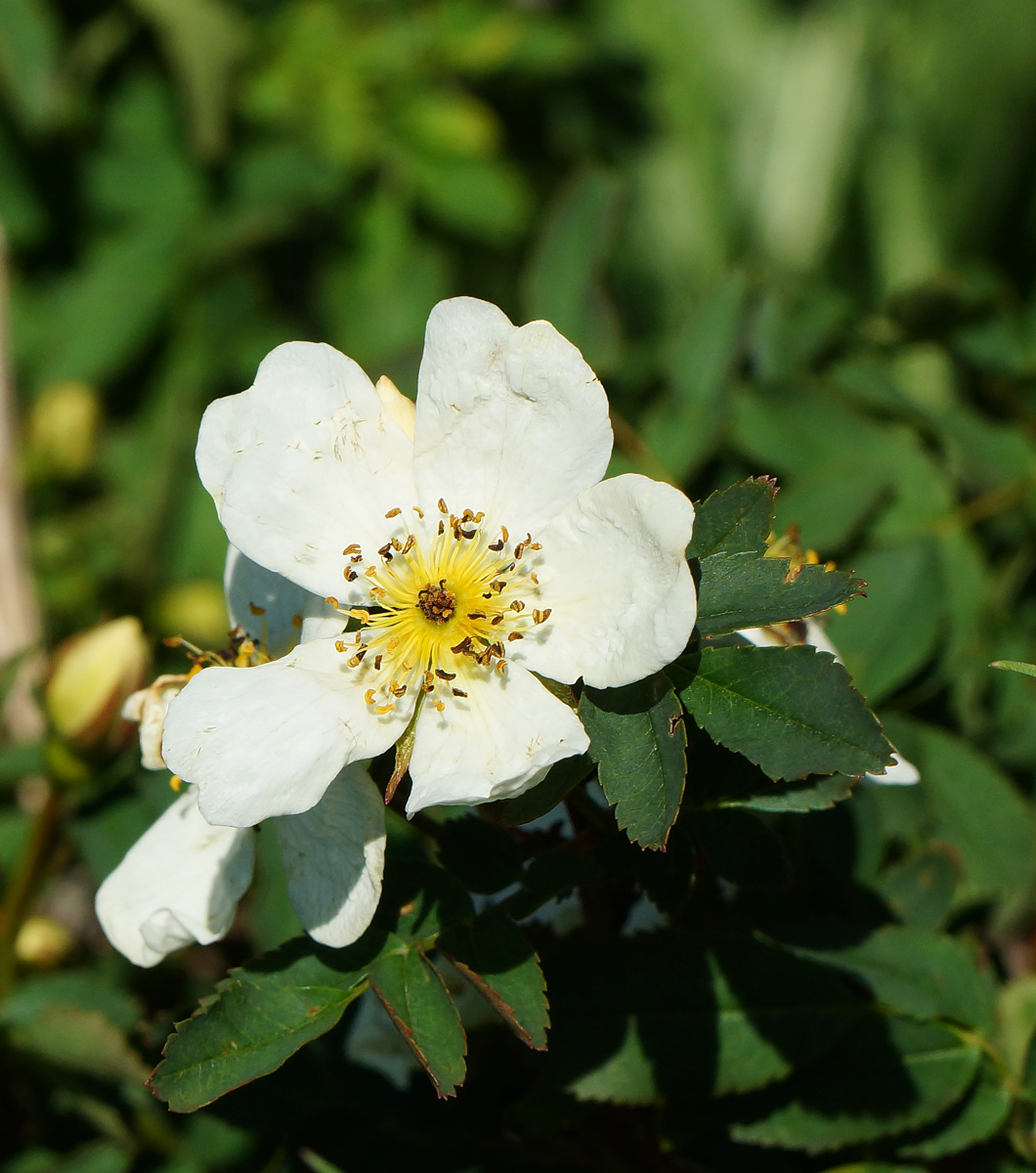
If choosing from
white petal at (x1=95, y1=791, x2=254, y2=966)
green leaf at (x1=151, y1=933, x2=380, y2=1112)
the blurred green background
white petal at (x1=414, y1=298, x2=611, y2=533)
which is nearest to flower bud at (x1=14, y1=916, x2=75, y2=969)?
the blurred green background

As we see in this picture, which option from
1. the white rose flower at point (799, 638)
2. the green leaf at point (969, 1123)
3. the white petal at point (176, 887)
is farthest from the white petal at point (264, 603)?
the green leaf at point (969, 1123)

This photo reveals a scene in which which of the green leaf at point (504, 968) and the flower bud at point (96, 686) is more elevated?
the green leaf at point (504, 968)

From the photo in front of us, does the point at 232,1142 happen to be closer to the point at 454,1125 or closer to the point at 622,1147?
the point at 454,1125

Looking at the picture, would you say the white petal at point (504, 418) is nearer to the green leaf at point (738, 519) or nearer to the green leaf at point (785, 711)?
the green leaf at point (738, 519)

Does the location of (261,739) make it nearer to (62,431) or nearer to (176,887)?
(176,887)

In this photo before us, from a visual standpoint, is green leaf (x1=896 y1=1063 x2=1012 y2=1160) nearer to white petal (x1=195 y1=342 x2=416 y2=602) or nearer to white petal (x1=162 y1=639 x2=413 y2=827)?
white petal (x1=162 y1=639 x2=413 y2=827)

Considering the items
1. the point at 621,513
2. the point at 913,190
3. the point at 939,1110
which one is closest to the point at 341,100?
the point at 913,190
